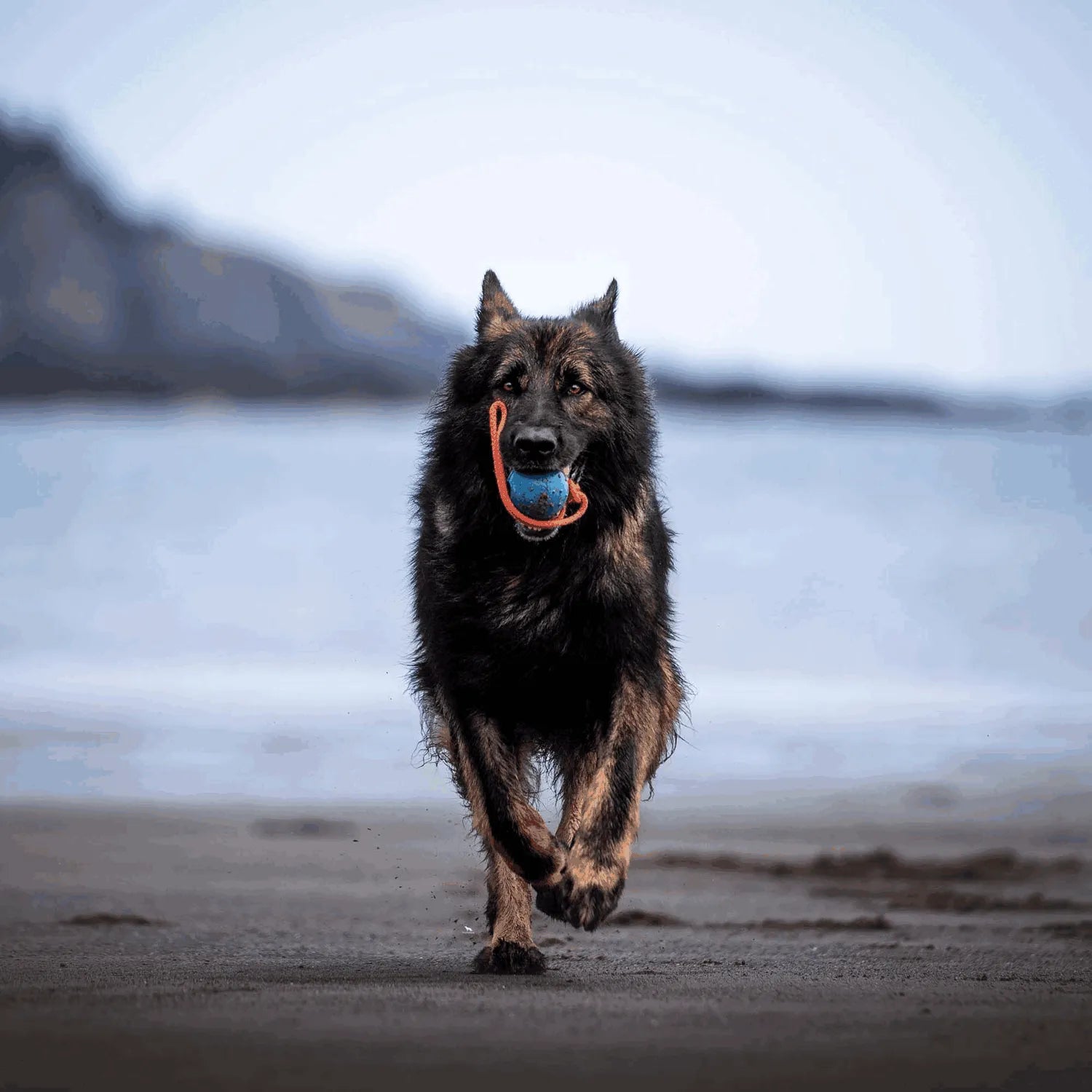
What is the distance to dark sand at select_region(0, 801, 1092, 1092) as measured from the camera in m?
4.70

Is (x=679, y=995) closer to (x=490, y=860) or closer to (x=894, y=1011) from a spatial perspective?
(x=894, y=1011)

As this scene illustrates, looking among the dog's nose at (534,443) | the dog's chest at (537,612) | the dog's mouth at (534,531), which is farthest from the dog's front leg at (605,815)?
the dog's nose at (534,443)

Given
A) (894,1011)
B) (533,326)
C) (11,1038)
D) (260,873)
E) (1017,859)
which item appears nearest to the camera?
(11,1038)

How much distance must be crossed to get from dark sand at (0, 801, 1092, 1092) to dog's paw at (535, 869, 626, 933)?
0.26 metres

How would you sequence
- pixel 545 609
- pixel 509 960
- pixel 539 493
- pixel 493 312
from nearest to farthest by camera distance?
pixel 539 493 → pixel 545 609 → pixel 509 960 → pixel 493 312

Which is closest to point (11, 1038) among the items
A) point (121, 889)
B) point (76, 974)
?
point (76, 974)

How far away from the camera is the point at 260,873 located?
36.3 ft

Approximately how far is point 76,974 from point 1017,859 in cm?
725

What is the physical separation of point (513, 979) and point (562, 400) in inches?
87.3

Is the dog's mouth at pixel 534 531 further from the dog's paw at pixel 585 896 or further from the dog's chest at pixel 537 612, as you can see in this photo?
the dog's paw at pixel 585 896

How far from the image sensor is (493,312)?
293 inches

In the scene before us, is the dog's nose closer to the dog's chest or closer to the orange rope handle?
the orange rope handle

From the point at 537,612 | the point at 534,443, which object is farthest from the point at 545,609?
the point at 534,443

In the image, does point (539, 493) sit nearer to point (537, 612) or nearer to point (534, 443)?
point (534, 443)
